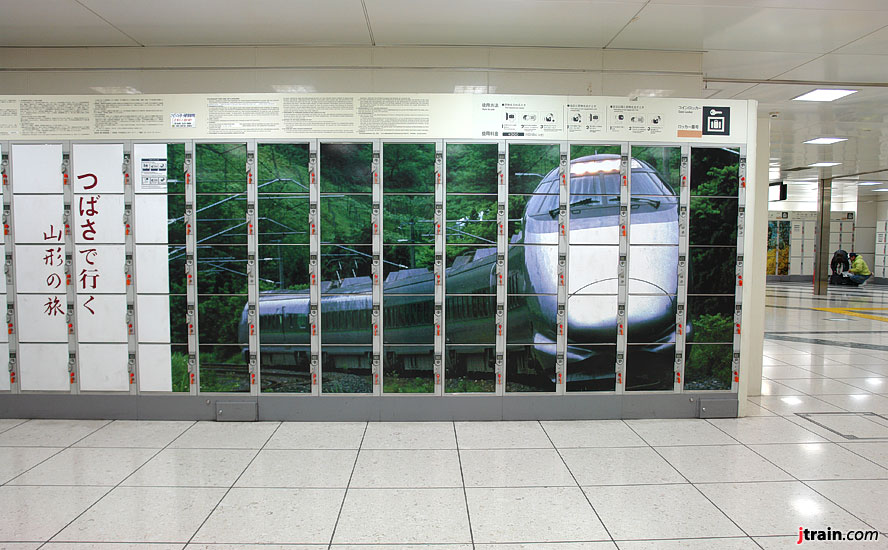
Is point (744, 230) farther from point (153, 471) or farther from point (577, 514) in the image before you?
point (153, 471)

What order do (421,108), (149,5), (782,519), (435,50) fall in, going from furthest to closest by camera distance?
1. (435,50)
2. (421,108)
3. (149,5)
4. (782,519)

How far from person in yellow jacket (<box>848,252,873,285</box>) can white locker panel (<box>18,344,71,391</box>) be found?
24931 millimetres

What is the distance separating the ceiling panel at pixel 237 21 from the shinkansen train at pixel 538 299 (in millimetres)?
2114

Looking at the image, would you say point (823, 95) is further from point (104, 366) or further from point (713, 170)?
point (104, 366)

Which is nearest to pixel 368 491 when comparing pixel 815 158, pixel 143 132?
pixel 143 132

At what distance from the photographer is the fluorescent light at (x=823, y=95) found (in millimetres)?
6634

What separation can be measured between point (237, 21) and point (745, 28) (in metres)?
4.25

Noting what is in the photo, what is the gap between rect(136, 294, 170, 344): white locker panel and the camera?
475cm

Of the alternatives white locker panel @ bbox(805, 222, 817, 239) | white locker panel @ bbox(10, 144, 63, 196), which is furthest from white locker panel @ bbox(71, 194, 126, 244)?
white locker panel @ bbox(805, 222, 817, 239)

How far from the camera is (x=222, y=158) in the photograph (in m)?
4.68

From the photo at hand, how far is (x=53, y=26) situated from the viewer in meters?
4.54

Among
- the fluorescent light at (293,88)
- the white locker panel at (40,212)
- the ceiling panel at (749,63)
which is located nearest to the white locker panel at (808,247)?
the ceiling panel at (749,63)

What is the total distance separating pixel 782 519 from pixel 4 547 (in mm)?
4119

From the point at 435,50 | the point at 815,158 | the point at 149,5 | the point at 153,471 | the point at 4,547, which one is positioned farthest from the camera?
the point at 815,158
